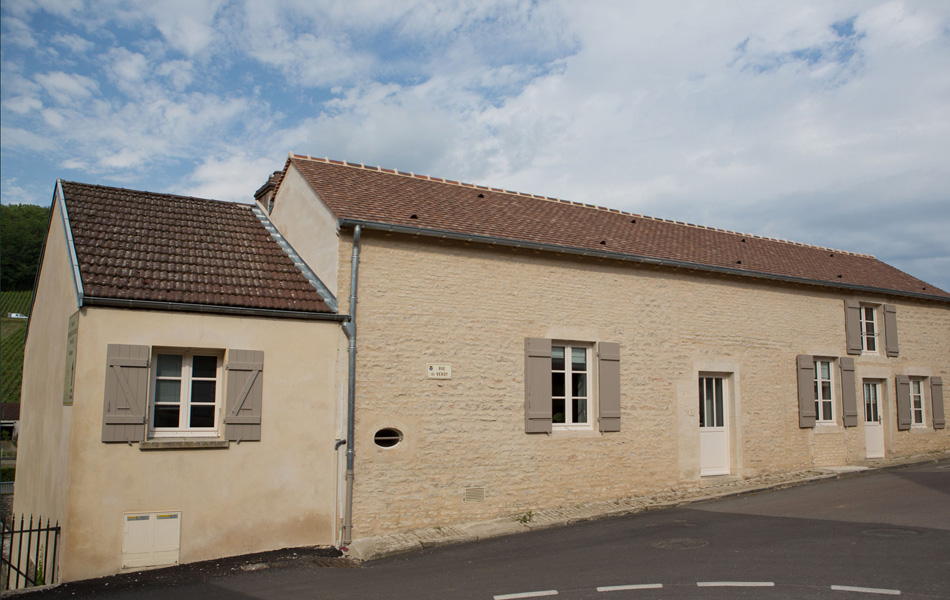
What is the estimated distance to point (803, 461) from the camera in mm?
14375

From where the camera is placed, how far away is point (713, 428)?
13414mm

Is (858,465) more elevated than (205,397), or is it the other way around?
(205,397)

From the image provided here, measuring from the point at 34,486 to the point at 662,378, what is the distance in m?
9.57

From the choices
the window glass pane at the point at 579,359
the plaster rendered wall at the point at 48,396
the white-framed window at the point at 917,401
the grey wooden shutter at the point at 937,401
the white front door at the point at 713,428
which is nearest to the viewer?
the plaster rendered wall at the point at 48,396

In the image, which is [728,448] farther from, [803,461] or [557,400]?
[557,400]

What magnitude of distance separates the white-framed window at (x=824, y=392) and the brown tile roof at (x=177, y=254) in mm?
10572

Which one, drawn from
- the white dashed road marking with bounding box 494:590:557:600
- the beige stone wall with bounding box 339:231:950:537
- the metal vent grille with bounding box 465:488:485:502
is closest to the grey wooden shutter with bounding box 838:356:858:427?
the beige stone wall with bounding box 339:231:950:537

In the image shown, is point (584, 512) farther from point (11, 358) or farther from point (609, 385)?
point (11, 358)

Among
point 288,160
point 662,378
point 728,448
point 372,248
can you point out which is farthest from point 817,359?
point 288,160

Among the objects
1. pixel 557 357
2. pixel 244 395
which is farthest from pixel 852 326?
pixel 244 395

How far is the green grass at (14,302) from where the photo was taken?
2434 inches

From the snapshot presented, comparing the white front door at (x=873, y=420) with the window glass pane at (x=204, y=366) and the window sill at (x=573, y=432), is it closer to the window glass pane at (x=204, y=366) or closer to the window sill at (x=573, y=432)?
the window sill at (x=573, y=432)

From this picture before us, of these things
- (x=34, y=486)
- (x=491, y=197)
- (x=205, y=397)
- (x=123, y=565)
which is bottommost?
(x=123, y=565)

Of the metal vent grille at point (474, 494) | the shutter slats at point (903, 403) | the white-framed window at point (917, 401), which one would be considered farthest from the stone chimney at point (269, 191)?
the white-framed window at point (917, 401)
